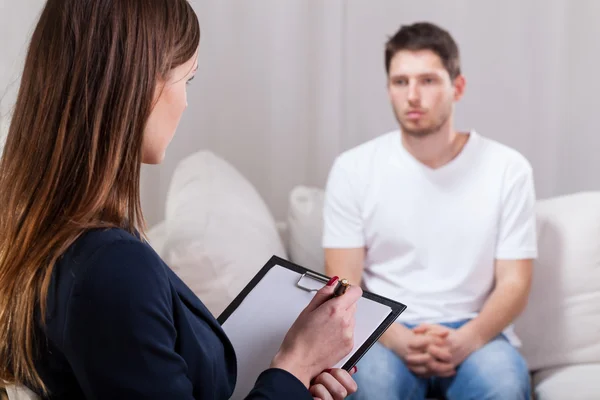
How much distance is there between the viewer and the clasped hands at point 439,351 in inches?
69.8

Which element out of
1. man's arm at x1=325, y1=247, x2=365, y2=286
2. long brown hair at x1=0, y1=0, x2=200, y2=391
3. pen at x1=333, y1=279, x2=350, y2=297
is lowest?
man's arm at x1=325, y1=247, x2=365, y2=286

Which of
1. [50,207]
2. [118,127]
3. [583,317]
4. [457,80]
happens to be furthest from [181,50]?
[583,317]

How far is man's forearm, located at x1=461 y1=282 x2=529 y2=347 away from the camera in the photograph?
5.94 feet

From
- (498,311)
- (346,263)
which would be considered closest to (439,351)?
(498,311)

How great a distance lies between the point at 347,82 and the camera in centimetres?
251

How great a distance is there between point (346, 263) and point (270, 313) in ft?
2.67

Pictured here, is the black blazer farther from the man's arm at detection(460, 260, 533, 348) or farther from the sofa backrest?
the sofa backrest

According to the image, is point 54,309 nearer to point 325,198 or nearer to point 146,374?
point 146,374

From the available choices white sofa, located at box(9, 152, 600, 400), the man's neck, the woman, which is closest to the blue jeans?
white sofa, located at box(9, 152, 600, 400)

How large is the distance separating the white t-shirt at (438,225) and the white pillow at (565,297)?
0.33 ft

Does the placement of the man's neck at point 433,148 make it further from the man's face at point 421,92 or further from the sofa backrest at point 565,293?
the sofa backrest at point 565,293

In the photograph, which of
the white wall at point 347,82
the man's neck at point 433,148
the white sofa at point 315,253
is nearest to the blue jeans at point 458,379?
the white sofa at point 315,253

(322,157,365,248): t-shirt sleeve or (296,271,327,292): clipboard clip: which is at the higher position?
(296,271,327,292): clipboard clip

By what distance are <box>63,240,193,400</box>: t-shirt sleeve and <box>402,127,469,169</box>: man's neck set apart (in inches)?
49.9
